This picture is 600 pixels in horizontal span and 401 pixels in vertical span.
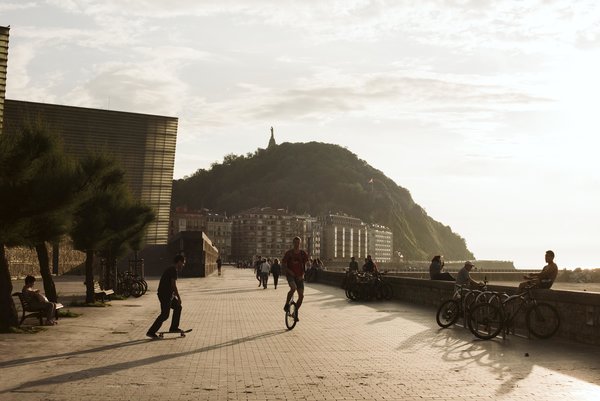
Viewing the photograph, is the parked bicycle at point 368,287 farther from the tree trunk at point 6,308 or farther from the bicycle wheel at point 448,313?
the tree trunk at point 6,308

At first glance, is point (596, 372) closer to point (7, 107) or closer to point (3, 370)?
point (3, 370)

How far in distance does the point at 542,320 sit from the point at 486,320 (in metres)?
1.01

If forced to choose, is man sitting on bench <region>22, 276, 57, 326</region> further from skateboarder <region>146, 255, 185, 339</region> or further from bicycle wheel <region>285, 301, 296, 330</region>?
bicycle wheel <region>285, 301, 296, 330</region>

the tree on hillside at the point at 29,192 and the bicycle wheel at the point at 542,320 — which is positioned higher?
the tree on hillside at the point at 29,192

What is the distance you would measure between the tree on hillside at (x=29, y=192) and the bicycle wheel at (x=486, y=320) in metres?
8.76

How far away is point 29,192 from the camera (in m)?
15.7

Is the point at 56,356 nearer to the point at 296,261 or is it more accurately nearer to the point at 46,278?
the point at 296,261

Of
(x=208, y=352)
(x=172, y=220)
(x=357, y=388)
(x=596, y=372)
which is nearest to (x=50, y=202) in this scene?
(x=208, y=352)

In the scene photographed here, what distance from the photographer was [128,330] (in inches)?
651

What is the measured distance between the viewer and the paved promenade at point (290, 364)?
8812 mm

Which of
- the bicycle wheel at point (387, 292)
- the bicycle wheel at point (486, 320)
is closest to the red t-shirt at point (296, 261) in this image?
the bicycle wheel at point (486, 320)

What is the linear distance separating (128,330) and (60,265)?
63.8m

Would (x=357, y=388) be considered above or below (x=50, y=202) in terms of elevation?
below

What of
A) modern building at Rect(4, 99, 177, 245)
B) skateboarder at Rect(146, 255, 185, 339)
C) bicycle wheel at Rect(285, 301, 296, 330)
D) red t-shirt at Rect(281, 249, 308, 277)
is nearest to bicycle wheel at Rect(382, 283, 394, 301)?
bicycle wheel at Rect(285, 301, 296, 330)
